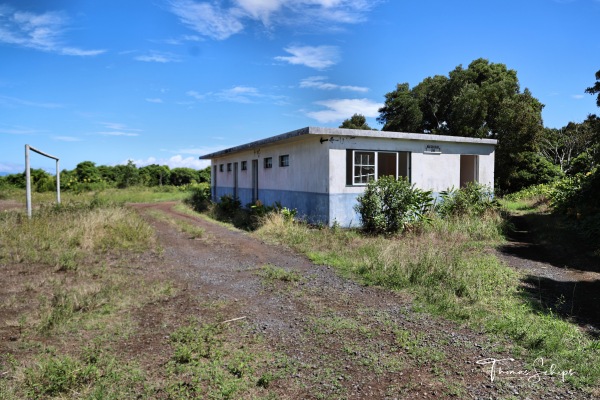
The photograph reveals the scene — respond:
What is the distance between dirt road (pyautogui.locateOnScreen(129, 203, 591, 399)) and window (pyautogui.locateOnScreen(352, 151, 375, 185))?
5.17m

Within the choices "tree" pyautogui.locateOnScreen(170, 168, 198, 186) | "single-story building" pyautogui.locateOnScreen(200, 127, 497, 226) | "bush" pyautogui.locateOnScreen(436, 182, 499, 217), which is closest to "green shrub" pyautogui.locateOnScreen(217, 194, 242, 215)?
"single-story building" pyautogui.locateOnScreen(200, 127, 497, 226)

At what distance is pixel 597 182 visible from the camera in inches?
424

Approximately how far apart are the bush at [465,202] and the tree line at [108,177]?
83.0ft

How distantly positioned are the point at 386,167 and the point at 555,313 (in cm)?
1286

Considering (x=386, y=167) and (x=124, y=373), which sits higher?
(x=386, y=167)

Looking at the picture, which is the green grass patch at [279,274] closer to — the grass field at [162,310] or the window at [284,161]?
the grass field at [162,310]

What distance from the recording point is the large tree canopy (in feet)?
66.9

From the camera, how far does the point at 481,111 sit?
22.1 metres

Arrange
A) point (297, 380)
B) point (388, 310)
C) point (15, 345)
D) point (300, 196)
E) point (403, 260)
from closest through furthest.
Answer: point (297, 380) → point (15, 345) → point (388, 310) → point (403, 260) → point (300, 196)

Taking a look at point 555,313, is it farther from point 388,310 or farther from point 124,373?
point 124,373

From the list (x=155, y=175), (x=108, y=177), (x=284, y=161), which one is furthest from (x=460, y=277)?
(x=155, y=175)

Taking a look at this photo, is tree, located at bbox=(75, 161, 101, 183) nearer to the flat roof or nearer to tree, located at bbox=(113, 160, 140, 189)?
tree, located at bbox=(113, 160, 140, 189)

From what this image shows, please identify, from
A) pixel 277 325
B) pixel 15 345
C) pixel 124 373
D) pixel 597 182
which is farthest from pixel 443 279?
pixel 597 182

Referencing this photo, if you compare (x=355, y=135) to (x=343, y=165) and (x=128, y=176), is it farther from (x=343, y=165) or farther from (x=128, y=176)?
(x=128, y=176)
